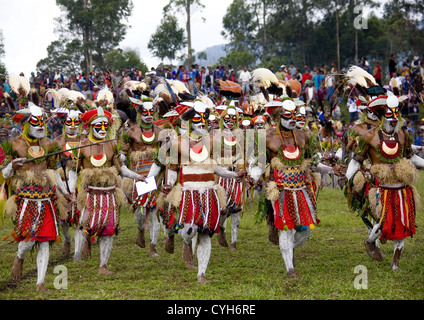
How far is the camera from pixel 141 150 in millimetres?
9625

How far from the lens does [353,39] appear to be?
41.6 meters

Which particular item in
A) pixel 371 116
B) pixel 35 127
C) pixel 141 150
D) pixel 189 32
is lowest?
pixel 141 150

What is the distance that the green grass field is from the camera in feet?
21.1

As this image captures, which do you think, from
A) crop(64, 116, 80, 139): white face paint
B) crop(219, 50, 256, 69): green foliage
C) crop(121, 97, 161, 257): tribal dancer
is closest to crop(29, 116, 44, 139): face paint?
crop(121, 97, 161, 257): tribal dancer

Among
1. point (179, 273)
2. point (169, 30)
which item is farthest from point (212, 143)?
point (169, 30)

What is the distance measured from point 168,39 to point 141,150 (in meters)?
27.3

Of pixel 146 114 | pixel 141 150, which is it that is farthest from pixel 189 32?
pixel 141 150

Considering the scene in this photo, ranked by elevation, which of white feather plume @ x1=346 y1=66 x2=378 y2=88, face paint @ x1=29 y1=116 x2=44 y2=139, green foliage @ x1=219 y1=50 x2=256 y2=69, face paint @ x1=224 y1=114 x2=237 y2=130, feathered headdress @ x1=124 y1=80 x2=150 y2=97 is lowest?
face paint @ x1=29 y1=116 x2=44 y2=139

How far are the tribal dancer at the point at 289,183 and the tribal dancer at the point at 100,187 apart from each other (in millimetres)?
1812

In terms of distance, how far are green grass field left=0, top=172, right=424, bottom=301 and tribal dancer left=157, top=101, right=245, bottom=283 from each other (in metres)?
0.63

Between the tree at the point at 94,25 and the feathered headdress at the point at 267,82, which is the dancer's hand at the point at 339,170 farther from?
the tree at the point at 94,25

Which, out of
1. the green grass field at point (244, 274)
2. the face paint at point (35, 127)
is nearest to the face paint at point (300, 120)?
the green grass field at point (244, 274)

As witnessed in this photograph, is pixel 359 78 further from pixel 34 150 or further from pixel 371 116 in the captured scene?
pixel 34 150

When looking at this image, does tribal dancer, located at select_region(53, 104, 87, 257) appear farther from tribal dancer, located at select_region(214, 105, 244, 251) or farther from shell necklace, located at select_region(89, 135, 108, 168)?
tribal dancer, located at select_region(214, 105, 244, 251)
